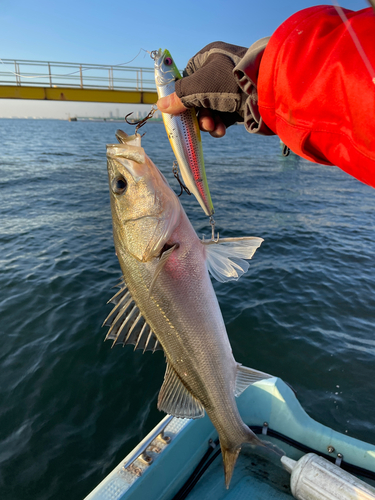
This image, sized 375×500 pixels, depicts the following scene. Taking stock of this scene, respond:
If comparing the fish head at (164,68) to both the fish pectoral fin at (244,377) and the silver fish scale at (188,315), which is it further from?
the fish pectoral fin at (244,377)

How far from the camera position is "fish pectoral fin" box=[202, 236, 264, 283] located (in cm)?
249

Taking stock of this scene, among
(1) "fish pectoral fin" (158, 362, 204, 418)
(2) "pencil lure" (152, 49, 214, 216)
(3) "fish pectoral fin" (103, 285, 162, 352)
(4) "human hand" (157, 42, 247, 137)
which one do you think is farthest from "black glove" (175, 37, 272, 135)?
(1) "fish pectoral fin" (158, 362, 204, 418)

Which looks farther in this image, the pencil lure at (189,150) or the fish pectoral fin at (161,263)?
the pencil lure at (189,150)

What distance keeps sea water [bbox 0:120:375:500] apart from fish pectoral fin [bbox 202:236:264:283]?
4.18 metres

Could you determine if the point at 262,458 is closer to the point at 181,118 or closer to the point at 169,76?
the point at 181,118

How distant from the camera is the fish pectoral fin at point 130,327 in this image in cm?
250

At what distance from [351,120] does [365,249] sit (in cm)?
1208

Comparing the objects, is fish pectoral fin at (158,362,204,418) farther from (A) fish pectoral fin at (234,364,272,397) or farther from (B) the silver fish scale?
(A) fish pectoral fin at (234,364,272,397)

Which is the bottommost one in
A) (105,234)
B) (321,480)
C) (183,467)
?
(183,467)

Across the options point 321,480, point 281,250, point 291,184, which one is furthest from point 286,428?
point 291,184

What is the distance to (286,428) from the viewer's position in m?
4.21

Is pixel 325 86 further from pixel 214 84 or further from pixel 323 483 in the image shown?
pixel 323 483

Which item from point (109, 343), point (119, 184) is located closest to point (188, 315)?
point (119, 184)

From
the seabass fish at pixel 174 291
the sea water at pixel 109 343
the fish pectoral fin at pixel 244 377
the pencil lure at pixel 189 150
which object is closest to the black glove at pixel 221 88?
the pencil lure at pixel 189 150
